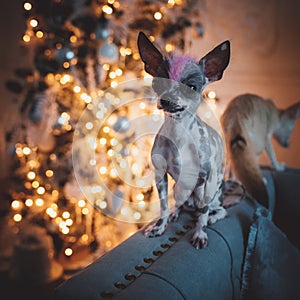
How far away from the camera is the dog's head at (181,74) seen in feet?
3.15

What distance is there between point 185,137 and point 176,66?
19cm

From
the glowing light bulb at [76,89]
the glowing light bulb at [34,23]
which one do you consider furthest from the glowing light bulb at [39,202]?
the glowing light bulb at [34,23]

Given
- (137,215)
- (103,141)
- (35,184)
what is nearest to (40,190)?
(35,184)

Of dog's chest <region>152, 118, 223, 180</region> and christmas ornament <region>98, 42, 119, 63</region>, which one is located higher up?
christmas ornament <region>98, 42, 119, 63</region>

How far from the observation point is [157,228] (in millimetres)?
1142

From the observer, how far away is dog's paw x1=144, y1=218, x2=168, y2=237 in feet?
3.71

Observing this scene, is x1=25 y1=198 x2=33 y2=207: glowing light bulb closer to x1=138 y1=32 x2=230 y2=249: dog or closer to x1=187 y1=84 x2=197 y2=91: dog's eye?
x1=138 y1=32 x2=230 y2=249: dog

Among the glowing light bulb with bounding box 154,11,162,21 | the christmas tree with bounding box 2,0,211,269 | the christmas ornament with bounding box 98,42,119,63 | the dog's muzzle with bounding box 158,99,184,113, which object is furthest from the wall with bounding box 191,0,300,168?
the dog's muzzle with bounding box 158,99,184,113

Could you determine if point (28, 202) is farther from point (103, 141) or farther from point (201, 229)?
point (201, 229)

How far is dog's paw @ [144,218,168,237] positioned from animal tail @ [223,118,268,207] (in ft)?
1.58

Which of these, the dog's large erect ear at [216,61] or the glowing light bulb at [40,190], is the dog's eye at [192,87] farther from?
the glowing light bulb at [40,190]

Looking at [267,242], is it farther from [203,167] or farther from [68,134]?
[68,134]

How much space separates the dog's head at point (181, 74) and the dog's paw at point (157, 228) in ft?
1.16

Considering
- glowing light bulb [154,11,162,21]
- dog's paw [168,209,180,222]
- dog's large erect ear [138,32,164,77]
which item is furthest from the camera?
glowing light bulb [154,11,162,21]
